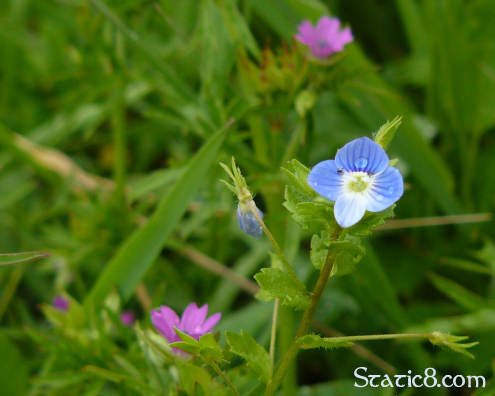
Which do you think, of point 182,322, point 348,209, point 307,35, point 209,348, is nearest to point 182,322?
point 182,322

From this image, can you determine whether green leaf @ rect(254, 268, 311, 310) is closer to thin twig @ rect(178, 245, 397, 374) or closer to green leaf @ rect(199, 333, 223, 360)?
green leaf @ rect(199, 333, 223, 360)

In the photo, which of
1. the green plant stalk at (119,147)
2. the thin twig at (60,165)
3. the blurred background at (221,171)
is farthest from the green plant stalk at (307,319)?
the thin twig at (60,165)

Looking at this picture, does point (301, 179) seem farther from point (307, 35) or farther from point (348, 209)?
point (307, 35)

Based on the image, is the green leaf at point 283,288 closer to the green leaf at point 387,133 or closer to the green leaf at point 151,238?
the green leaf at point 387,133

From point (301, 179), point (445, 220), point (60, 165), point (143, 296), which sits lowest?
point (301, 179)

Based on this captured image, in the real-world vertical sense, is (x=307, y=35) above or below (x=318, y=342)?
above

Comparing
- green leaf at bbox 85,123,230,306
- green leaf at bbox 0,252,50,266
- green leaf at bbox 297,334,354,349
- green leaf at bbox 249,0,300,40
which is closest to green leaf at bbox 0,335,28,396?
green leaf at bbox 85,123,230,306

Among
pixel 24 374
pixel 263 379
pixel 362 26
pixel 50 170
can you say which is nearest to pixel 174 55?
pixel 50 170

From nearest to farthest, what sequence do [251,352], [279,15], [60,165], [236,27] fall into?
1. [251,352]
2. [236,27]
3. [279,15]
4. [60,165]
